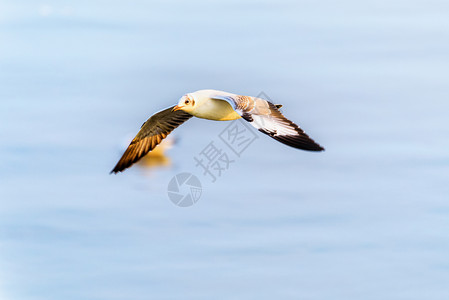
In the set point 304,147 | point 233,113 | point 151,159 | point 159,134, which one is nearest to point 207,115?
point 233,113

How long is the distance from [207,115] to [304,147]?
2256 mm

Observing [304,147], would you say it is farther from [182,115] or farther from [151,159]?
[151,159]

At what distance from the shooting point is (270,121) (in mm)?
11836

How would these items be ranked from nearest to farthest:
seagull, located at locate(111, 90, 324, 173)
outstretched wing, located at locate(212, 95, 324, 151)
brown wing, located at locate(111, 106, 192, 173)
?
outstretched wing, located at locate(212, 95, 324, 151) → seagull, located at locate(111, 90, 324, 173) → brown wing, located at locate(111, 106, 192, 173)

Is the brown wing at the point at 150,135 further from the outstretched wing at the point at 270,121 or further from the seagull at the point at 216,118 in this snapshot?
the outstretched wing at the point at 270,121

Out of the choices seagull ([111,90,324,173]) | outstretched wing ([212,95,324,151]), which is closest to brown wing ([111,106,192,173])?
seagull ([111,90,324,173])

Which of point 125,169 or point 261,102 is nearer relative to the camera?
point 261,102

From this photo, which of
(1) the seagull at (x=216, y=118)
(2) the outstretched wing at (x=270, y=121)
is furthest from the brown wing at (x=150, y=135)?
(2) the outstretched wing at (x=270, y=121)

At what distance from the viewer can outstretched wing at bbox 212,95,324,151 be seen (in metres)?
11.2

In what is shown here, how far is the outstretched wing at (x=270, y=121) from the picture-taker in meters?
11.2

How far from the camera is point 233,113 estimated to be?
12.9 m

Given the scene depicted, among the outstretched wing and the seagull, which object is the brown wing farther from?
the outstretched wing

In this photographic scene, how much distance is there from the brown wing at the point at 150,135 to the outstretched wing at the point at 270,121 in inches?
55.5

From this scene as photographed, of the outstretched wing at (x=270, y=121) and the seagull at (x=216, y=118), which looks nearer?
the outstretched wing at (x=270, y=121)
